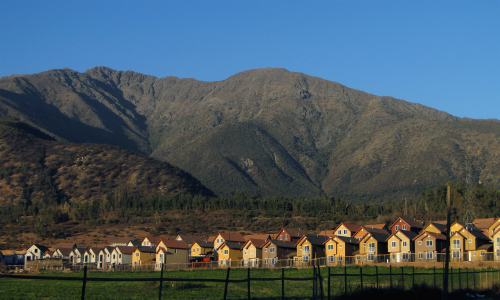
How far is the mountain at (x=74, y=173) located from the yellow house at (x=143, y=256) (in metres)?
69.9

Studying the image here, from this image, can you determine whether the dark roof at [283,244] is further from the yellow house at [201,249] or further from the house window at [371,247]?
the yellow house at [201,249]

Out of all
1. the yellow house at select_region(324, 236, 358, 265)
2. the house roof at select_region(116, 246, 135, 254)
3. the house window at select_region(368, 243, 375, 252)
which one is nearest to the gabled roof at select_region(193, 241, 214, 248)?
the house roof at select_region(116, 246, 135, 254)

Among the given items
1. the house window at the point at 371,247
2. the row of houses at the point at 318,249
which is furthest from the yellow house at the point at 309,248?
the house window at the point at 371,247

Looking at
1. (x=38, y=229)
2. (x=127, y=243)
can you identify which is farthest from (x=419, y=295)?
(x=38, y=229)

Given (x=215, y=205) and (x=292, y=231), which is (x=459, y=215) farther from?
(x=215, y=205)

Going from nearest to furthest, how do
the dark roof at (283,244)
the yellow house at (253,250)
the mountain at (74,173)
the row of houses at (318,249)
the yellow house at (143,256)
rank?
1. the row of houses at (318,249)
2. the yellow house at (253,250)
3. the dark roof at (283,244)
4. the yellow house at (143,256)
5. the mountain at (74,173)

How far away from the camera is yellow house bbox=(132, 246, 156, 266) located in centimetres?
7572

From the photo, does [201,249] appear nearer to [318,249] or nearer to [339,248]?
[318,249]

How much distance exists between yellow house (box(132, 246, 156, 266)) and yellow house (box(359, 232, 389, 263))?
28.0m

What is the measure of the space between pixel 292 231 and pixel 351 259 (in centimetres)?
1874

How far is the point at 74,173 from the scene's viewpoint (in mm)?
165625

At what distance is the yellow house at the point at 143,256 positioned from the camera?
7572cm

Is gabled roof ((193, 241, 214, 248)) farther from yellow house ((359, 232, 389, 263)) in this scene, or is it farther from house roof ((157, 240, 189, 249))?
yellow house ((359, 232, 389, 263))

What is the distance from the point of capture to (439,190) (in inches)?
5044
